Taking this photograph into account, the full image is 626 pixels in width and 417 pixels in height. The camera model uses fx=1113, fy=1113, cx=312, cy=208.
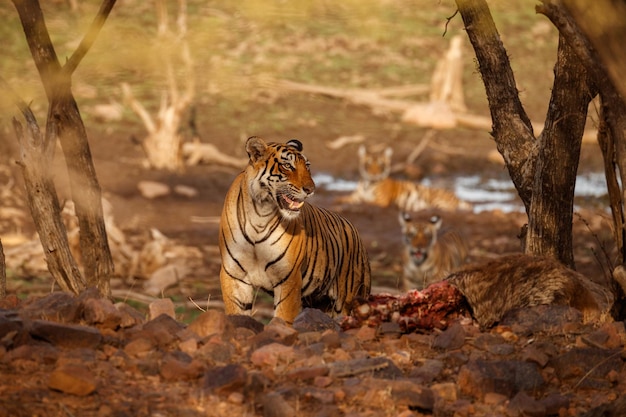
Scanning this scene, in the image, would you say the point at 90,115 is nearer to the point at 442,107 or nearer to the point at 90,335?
the point at 442,107

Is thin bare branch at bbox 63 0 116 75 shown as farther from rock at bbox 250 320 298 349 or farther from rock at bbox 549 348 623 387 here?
rock at bbox 549 348 623 387

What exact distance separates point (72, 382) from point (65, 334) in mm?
487

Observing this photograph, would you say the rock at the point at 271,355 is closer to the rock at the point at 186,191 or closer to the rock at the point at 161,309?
the rock at the point at 161,309

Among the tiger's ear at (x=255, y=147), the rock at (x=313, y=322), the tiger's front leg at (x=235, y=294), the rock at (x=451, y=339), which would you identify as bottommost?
the tiger's front leg at (x=235, y=294)

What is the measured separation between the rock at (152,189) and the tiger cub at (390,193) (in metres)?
2.64

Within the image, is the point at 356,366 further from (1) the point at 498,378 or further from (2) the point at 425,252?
(2) the point at 425,252

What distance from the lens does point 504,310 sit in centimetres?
526

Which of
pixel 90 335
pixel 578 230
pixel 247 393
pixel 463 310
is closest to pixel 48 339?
pixel 90 335

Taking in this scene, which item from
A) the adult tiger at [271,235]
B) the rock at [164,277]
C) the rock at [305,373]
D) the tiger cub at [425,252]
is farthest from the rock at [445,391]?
the tiger cub at [425,252]

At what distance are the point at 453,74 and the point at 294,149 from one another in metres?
14.5

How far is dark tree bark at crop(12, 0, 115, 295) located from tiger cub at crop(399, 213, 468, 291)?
5968 mm

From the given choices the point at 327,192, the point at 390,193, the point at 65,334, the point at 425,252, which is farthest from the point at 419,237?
the point at 65,334

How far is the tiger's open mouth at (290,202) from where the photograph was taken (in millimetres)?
6574

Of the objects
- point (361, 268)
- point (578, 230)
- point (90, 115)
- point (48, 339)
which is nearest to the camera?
point (48, 339)
